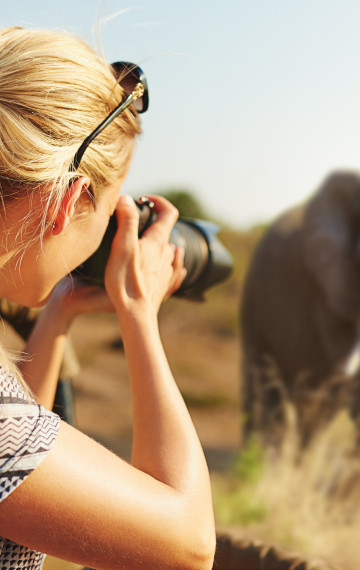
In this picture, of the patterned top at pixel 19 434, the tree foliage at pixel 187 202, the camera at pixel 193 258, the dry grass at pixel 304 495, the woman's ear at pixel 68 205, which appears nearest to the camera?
the patterned top at pixel 19 434

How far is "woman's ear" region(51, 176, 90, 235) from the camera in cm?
62

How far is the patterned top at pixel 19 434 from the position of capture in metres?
0.51

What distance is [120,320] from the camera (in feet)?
2.35

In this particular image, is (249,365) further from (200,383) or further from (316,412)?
(200,383)

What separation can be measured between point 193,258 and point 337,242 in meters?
2.15

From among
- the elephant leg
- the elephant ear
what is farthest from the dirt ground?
the elephant ear

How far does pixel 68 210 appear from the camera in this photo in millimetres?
627

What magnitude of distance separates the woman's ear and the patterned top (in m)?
0.14

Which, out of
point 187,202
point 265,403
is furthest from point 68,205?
point 187,202

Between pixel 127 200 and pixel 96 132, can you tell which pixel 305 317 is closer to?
pixel 127 200

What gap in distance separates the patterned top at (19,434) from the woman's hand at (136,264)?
188 millimetres

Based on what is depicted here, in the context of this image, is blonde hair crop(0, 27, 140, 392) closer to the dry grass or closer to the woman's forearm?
the woman's forearm

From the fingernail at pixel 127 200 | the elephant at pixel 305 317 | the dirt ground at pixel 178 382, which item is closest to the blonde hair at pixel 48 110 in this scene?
the fingernail at pixel 127 200

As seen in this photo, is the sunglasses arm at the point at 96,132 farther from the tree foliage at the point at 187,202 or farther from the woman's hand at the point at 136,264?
the tree foliage at the point at 187,202
